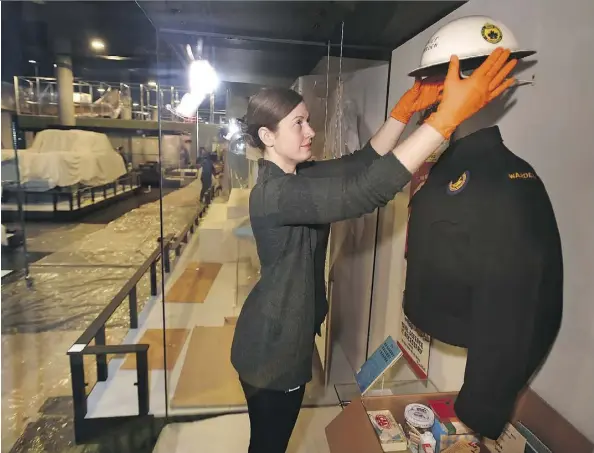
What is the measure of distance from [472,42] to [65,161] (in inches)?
67.0

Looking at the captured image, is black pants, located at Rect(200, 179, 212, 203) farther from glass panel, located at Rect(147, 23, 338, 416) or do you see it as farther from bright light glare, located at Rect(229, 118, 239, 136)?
bright light glare, located at Rect(229, 118, 239, 136)

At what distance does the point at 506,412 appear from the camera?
2.37ft

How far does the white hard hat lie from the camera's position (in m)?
0.74

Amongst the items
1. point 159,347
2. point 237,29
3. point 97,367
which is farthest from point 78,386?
point 237,29

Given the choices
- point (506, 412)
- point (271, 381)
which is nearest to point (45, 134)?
point (271, 381)

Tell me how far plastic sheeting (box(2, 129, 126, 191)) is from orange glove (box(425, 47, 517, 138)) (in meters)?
0.94

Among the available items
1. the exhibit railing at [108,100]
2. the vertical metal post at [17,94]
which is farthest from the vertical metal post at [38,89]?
the vertical metal post at [17,94]

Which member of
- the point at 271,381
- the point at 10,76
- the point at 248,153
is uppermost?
the point at 10,76

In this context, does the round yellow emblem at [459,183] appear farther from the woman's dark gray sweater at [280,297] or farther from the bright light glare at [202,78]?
the bright light glare at [202,78]

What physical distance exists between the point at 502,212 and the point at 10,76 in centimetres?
118

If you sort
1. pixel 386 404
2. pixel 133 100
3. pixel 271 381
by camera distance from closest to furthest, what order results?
pixel 271 381, pixel 386 404, pixel 133 100

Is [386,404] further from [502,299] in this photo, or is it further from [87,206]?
[87,206]

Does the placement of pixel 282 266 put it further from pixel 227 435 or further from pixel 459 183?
pixel 227 435

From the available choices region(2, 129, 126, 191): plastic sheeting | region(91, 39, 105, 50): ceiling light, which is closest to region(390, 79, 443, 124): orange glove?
region(2, 129, 126, 191): plastic sheeting
